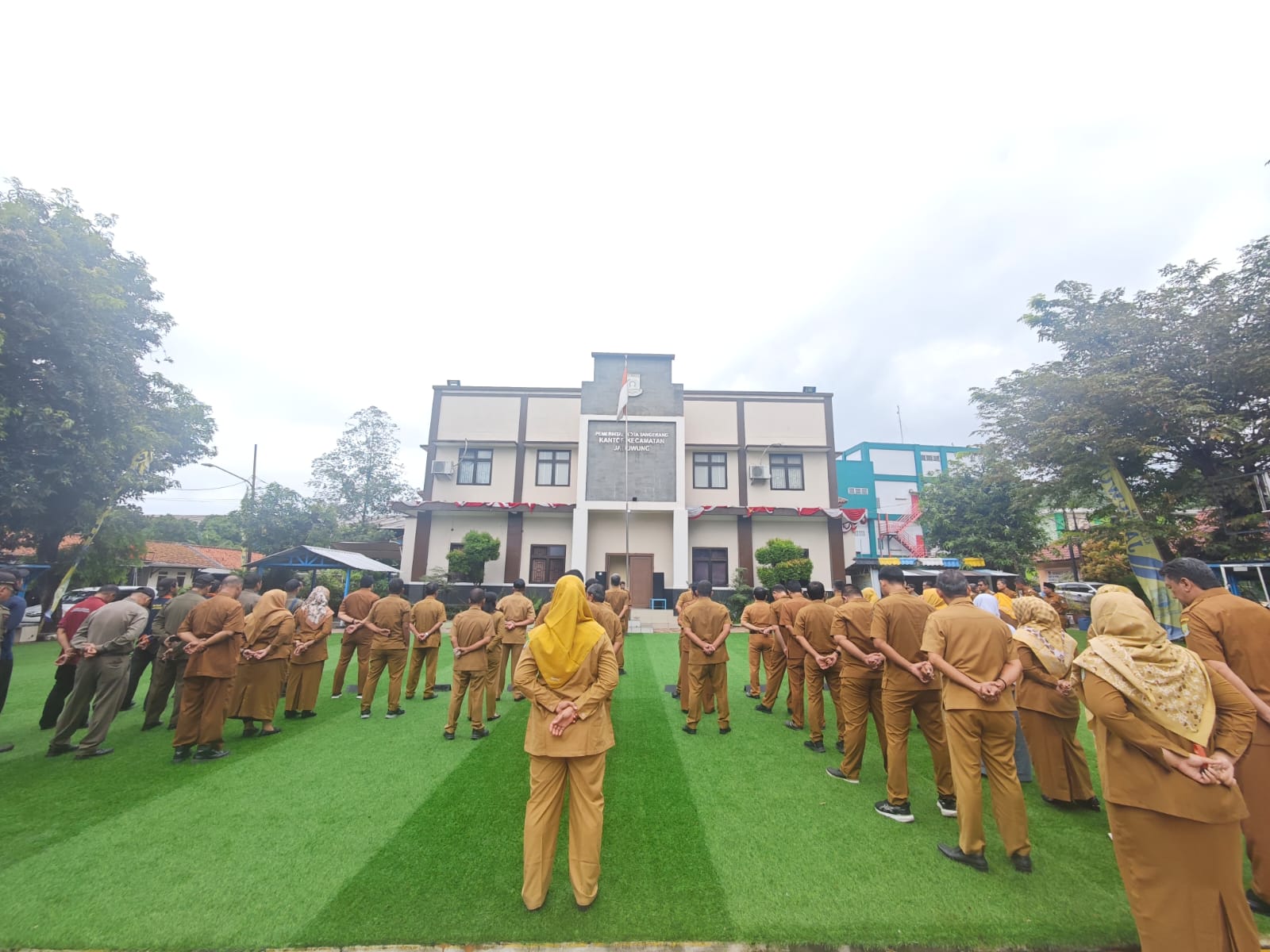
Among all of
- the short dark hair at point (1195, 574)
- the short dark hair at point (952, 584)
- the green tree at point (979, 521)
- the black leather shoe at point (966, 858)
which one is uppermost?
the green tree at point (979, 521)

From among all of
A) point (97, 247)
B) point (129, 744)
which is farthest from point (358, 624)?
point (97, 247)

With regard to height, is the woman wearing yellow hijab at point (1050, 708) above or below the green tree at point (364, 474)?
below

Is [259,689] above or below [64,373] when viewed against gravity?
below

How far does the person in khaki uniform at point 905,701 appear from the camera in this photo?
13.3ft

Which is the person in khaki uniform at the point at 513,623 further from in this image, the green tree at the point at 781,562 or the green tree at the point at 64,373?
the green tree at the point at 64,373

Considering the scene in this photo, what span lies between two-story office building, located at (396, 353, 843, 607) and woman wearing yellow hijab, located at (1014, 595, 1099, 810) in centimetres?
1500

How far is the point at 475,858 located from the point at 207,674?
3.77 meters

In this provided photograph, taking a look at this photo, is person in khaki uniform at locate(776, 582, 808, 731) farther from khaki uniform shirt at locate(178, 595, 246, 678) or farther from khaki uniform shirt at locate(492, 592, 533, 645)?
khaki uniform shirt at locate(178, 595, 246, 678)

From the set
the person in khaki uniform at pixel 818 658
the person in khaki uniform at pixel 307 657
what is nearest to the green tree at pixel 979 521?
the person in khaki uniform at pixel 818 658

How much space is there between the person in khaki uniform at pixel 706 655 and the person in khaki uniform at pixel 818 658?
0.92 m

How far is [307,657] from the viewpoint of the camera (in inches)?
270

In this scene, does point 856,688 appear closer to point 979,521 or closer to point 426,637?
point 426,637

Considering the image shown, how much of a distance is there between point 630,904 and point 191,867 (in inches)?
115

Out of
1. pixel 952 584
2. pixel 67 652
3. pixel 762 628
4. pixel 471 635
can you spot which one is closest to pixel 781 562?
pixel 762 628
